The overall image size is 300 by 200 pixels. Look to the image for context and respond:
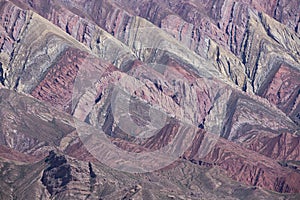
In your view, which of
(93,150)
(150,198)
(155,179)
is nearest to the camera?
(150,198)

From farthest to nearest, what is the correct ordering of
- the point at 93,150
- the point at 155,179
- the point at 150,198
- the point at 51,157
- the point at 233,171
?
the point at 233,171 < the point at 93,150 < the point at 155,179 < the point at 51,157 < the point at 150,198

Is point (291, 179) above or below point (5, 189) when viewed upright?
above

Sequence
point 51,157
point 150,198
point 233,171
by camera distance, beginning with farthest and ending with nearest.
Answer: point 233,171 < point 51,157 < point 150,198

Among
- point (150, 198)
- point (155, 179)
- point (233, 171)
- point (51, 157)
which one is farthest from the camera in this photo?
point (233, 171)

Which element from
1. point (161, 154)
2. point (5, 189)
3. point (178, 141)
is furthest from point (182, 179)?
point (5, 189)

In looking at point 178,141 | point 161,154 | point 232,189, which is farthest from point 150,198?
point 178,141

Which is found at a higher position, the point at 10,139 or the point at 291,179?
the point at 291,179

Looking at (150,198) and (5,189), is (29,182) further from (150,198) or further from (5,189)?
(150,198)

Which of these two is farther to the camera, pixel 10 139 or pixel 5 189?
pixel 10 139

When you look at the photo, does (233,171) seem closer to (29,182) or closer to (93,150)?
(93,150)
